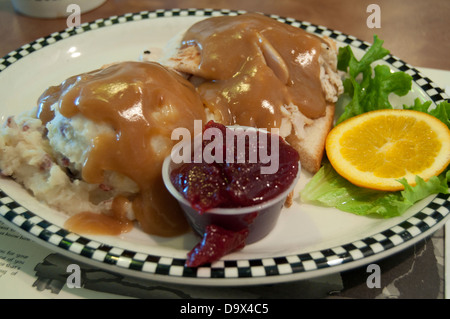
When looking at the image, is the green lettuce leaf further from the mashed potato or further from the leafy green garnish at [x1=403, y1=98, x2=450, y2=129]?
the mashed potato

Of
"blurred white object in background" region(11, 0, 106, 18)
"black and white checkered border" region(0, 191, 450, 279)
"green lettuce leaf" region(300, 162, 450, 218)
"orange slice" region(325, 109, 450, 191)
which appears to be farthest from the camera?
"blurred white object in background" region(11, 0, 106, 18)

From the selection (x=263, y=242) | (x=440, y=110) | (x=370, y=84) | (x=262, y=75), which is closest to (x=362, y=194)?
(x=263, y=242)

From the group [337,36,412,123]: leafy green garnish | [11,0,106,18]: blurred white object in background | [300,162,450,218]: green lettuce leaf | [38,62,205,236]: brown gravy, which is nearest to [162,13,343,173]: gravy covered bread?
[300,162,450,218]: green lettuce leaf

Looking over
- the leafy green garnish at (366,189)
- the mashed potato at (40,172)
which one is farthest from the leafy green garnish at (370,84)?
the mashed potato at (40,172)

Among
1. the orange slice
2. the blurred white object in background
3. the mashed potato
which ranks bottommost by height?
the orange slice

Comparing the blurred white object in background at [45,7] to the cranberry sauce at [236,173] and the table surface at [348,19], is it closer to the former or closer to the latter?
the table surface at [348,19]

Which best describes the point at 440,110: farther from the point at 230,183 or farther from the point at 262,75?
the point at 230,183
